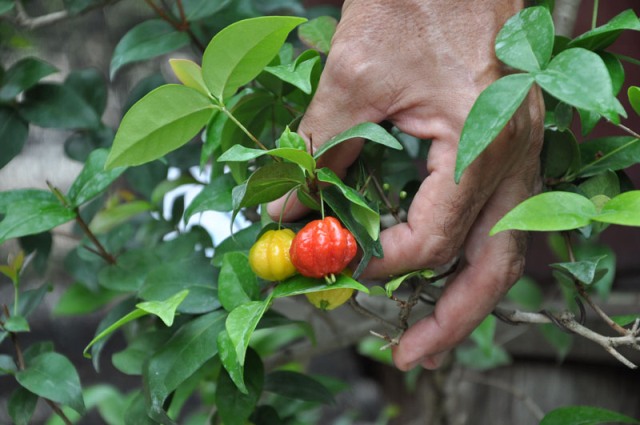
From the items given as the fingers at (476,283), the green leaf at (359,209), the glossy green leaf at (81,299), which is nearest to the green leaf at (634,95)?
the fingers at (476,283)

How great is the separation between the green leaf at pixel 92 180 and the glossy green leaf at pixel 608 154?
0.42 m

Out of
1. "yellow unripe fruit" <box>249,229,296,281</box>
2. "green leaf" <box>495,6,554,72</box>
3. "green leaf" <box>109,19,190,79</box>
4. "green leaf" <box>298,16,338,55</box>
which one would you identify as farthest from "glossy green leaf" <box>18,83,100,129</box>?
"green leaf" <box>495,6,554,72</box>

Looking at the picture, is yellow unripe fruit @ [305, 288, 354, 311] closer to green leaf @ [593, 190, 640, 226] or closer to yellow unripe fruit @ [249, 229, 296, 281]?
yellow unripe fruit @ [249, 229, 296, 281]

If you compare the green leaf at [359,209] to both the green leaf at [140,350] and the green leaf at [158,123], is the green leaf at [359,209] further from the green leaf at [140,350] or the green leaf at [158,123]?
the green leaf at [140,350]

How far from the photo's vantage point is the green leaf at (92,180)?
2.38 feet

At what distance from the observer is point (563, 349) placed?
1.10m

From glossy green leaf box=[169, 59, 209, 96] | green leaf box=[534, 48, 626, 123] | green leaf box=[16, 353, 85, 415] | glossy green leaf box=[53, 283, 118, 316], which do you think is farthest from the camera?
glossy green leaf box=[53, 283, 118, 316]

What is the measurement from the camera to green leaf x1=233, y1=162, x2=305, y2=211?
53cm

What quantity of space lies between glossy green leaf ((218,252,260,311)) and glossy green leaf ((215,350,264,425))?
4.1 inches

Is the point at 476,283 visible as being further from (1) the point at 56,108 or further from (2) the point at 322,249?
(1) the point at 56,108

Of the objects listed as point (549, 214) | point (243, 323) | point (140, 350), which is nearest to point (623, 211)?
point (549, 214)

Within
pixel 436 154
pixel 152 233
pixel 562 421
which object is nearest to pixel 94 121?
pixel 152 233

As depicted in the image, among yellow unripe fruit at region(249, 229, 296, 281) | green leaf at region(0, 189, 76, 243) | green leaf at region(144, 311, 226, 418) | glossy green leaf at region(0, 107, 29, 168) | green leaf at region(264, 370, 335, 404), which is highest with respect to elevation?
yellow unripe fruit at region(249, 229, 296, 281)

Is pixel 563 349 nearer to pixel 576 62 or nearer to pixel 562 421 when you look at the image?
pixel 562 421
